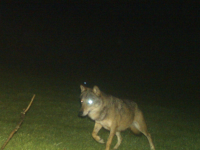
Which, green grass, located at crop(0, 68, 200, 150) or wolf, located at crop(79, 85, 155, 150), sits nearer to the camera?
wolf, located at crop(79, 85, 155, 150)

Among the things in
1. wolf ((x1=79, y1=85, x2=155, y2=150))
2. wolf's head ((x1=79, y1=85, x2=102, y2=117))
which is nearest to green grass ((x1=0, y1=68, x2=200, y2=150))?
wolf ((x1=79, y1=85, x2=155, y2=150))

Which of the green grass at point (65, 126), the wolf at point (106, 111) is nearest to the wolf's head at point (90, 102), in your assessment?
the wolf at point (106, 111)

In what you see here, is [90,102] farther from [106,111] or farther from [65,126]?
[65,126]

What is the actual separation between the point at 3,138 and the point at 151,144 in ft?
14.0

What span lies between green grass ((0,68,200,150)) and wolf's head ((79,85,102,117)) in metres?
1.06

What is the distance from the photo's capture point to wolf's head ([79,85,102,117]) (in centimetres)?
717

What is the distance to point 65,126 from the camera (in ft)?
33.2

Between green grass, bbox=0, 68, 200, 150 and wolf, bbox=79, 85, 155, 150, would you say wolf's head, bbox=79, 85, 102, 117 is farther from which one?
green grass, bbox=0, 68, 200, 150

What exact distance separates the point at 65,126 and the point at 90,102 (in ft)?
10.7

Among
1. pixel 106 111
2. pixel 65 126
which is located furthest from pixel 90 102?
pixel 65 126

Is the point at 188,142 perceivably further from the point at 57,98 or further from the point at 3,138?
the point at 57,98

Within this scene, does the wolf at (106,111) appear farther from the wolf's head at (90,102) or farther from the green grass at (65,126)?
the green grass at (65,126)

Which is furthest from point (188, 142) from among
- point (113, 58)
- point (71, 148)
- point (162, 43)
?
point (162, 43)

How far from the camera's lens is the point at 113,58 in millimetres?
47656
